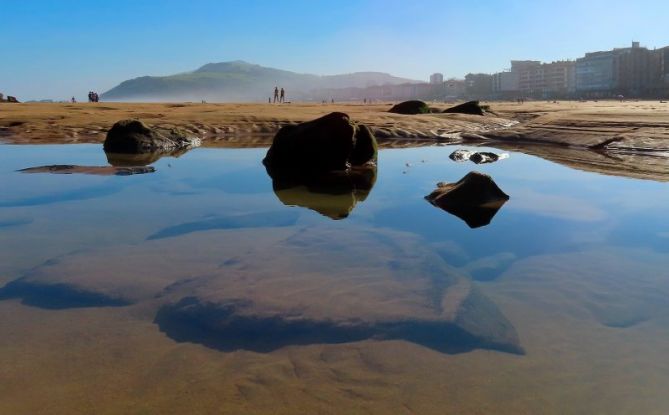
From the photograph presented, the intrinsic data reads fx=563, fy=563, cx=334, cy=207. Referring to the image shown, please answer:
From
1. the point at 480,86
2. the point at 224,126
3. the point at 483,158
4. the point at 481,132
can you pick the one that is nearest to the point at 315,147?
the point at 483,158

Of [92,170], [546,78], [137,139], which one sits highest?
[546,78]

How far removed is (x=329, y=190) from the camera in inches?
340

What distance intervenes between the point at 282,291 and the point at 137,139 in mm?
11357

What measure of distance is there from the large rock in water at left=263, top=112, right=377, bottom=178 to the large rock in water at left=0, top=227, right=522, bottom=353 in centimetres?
493

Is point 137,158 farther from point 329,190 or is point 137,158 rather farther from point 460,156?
point 460,156

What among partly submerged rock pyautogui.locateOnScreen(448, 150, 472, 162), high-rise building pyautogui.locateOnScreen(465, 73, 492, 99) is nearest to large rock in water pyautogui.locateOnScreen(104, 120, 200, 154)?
partly submerged rock pyautogui.locateOnScreen(448, 150, 472, 162)

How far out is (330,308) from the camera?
3.71 metres

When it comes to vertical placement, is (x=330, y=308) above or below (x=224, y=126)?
below

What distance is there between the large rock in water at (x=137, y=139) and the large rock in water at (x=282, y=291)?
937cm

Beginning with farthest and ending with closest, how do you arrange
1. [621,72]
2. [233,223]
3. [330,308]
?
[621,72]
[233,223]
[330,308]

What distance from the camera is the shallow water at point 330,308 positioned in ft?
9.00

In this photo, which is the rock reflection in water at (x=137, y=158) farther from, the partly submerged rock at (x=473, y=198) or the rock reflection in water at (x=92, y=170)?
the partly submerged rock at (x=473, y=198)

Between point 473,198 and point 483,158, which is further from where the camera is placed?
point 483,158

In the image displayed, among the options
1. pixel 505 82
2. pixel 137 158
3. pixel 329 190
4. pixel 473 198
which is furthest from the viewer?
pixel 505 82
